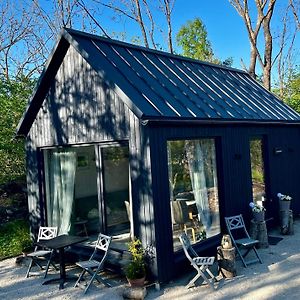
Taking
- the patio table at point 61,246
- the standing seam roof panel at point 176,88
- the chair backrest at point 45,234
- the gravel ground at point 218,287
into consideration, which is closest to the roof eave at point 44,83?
the standing seam roof panel at point 176,88

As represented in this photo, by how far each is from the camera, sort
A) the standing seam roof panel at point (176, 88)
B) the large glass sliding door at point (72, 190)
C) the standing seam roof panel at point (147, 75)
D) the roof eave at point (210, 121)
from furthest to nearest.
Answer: the large glass sliding door at point (72, 190) < the standing seam roof panel at point (176, 88) < the standing seam roof panel at point (147, 75) < the roof eave at point (210, 121)

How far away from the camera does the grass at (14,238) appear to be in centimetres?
888

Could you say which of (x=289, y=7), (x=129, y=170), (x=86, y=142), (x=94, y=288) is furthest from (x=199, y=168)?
(x=289, y=7)

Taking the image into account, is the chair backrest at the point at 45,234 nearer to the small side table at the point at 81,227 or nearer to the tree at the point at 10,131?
the small side table at the point at 81,227

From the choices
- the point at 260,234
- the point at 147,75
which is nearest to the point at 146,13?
the point at 147,75

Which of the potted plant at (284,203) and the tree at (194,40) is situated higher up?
the tree at (194,40)

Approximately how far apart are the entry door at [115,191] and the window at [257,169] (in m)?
3.98

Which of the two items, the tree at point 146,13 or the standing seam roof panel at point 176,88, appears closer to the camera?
the standing seam roof panel at point 176,88

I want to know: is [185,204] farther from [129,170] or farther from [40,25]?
[40,25]

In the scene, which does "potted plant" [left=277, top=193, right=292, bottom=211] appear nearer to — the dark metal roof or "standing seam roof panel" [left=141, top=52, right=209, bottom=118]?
the dark metal roof

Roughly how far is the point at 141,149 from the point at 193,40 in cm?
2475

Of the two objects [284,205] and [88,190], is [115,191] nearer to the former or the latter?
[88,190]

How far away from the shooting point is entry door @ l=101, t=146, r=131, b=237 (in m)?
7.07

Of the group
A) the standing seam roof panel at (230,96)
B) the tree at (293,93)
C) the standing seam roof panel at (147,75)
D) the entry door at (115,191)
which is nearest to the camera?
the entry door at (115,191)
